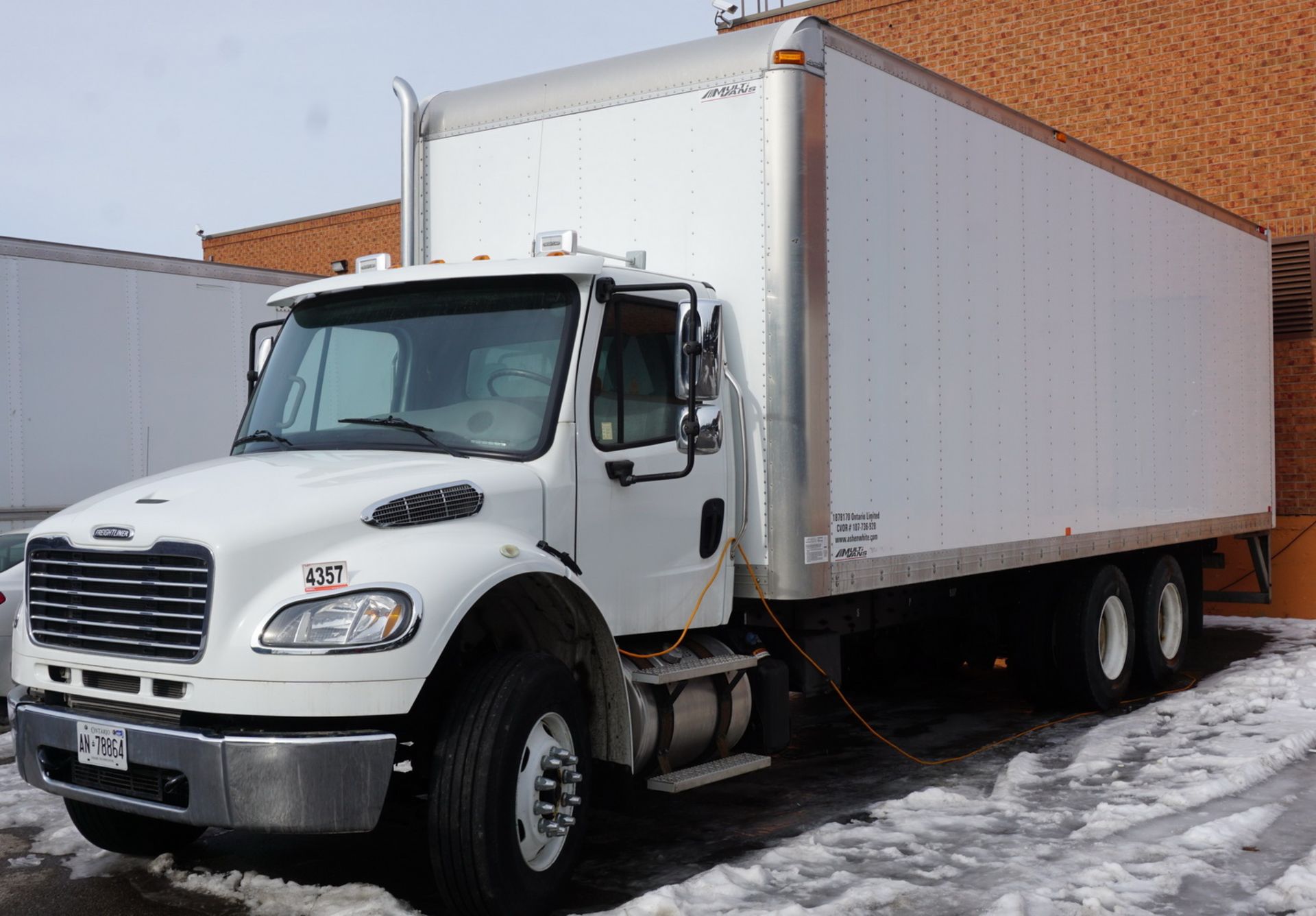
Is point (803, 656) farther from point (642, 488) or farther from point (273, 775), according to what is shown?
point (273, 775)

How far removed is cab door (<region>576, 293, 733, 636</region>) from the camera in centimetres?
588

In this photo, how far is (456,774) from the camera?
4.91m

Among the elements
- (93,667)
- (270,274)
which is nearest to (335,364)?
(93,667)

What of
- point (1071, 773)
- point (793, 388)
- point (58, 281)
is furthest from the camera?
point (58, 281)

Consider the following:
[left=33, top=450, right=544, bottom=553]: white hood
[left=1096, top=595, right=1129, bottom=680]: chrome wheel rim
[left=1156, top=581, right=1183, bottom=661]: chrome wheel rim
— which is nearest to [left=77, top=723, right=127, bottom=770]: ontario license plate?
[left=33, top=450, right=544, bottom=553]: white hood

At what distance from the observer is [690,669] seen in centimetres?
627

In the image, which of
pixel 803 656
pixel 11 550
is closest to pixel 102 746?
pixel 803 656

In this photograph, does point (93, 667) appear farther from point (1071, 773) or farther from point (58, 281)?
point (58, 281)

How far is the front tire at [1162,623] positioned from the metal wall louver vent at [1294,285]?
5212 millimetres

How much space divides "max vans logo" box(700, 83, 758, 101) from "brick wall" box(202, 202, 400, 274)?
1992 cm

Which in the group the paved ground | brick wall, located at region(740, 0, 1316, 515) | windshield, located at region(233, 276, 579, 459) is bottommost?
the paved ground

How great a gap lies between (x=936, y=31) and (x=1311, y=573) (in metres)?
8.34

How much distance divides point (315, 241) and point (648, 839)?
2521cm

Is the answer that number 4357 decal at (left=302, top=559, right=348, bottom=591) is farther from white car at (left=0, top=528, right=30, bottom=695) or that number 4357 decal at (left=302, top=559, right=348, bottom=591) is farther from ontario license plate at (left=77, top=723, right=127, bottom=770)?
white car at (left=0, top=528, right=30, bottom=695)
